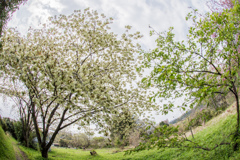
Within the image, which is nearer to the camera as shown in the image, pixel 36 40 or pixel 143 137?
pixel 143 137

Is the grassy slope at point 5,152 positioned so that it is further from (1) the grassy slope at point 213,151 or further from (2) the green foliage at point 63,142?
(2) the green foliage at point 63,142

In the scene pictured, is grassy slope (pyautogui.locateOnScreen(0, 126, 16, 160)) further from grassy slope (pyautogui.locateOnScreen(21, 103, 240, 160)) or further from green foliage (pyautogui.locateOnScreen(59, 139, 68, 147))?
green foliage (pyautogui.locateOnScreen(59, 139, 68, 147))

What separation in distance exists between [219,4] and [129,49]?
1313 centimetres

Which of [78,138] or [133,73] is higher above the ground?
[133,73]

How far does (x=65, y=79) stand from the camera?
21.9 ft

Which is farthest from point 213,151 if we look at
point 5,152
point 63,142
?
point 63,142

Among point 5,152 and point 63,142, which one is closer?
point 5,152

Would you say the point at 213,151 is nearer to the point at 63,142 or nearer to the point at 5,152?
the point at 5,152

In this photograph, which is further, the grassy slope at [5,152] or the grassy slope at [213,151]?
the grassy slope at [5,152]

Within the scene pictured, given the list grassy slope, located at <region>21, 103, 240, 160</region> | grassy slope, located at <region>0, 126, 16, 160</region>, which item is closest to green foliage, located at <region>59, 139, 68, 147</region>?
grassy slope, located at <region>21, 103, 240, 160</region>

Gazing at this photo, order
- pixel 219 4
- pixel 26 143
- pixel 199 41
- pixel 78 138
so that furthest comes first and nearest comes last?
pixel 78 138 → pixel 26 143 → pixel 219 4 → pixel 199 41

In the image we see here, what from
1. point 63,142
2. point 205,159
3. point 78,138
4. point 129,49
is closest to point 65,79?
point 129,49

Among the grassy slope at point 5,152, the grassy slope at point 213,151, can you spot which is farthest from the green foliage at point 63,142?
the grassy slope at point 5,152

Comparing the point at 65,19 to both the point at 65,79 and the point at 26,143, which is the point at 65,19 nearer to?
the point at 65,79
